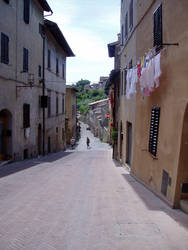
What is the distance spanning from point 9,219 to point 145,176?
5467mm

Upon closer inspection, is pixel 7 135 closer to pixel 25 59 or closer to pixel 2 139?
pixel 2 139

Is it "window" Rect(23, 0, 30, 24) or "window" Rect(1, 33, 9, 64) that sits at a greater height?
"window" Rect(23, 0, 30, 24)

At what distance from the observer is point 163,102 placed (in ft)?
26.8

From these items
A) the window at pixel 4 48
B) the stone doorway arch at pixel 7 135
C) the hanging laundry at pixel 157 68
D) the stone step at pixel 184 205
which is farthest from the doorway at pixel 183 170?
the stone doorway arch at pixel 7 135

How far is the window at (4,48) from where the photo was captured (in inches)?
552

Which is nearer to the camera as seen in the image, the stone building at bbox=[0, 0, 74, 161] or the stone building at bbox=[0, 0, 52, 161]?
the stone building at bbox=[0, 0, 52, 161]

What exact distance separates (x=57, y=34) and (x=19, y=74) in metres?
9.48

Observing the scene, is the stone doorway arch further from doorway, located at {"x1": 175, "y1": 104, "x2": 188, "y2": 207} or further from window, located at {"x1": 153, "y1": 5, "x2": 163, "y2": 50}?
doorway, located at {"x1": 175, "y1": 104, "x2": 188, "y2": 207}

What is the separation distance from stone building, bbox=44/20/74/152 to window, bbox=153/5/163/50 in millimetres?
14394

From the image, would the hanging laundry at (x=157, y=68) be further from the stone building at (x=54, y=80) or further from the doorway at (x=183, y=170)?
the stone building at (x=54, y=80)

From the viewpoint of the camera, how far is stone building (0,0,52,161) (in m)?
14.6

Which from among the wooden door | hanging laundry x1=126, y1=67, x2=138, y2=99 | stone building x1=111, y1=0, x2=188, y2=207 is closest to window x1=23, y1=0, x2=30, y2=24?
the wooden door

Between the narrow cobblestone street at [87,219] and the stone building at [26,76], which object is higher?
the stone building at [26,76]

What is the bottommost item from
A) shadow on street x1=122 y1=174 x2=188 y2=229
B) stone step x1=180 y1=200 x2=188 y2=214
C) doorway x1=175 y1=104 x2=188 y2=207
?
shadow on street x1=122 y1=174 x2=188 y2=229
